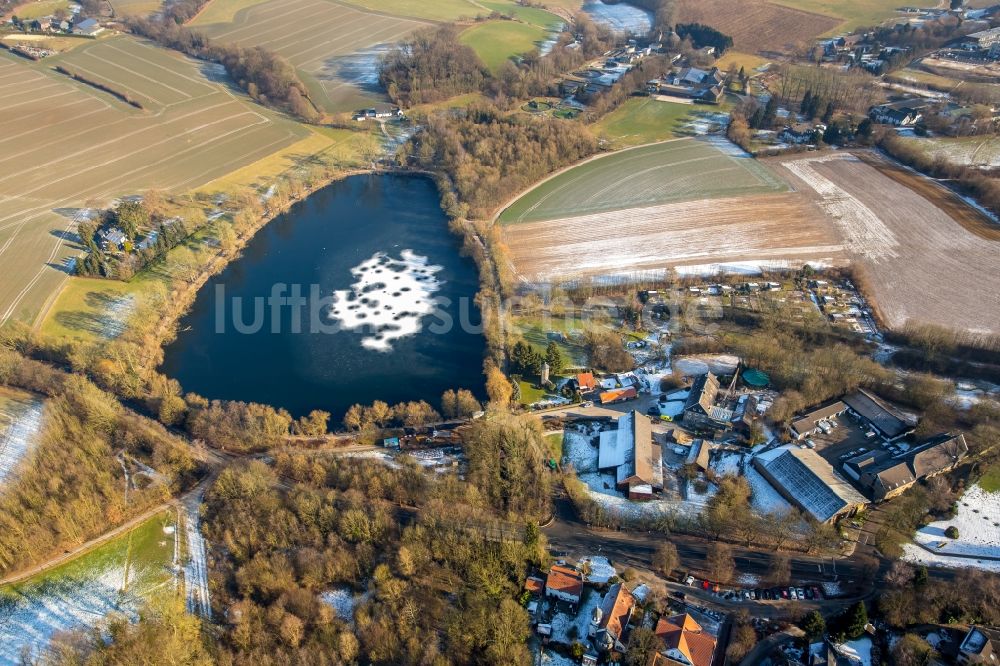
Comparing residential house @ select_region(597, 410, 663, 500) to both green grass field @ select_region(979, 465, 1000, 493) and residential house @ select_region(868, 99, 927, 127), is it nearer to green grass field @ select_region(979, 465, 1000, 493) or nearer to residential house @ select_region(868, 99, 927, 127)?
green grass field @ select_region(979, 465, 1000, 493)

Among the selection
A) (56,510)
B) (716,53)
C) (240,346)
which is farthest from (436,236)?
(716,53)

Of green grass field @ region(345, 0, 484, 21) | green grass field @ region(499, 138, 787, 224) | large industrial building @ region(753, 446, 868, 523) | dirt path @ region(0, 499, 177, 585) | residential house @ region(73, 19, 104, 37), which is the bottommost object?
dirt path @ region(0, 499, 177, 585)

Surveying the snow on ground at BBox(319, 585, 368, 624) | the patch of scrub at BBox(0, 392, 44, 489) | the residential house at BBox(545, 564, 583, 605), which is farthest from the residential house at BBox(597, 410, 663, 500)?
the patch of scrub at BBox(0, 392, 44, 489)

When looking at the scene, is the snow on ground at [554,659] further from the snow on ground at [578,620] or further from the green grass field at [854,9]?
the green grass field at [854,9]

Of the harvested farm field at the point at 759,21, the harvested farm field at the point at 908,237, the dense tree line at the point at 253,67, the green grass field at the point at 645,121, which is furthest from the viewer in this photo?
the harvested farm field at the point at 759,21

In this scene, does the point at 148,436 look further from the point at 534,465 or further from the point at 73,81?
the point at 73,81

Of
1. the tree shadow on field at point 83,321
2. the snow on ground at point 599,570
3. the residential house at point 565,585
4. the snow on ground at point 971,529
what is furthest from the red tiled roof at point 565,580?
the tree shadow on field at point 83,321

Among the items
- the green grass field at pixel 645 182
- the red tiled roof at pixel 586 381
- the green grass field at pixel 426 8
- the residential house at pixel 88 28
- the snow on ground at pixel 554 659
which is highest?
the green grass field at pixel 426 8
